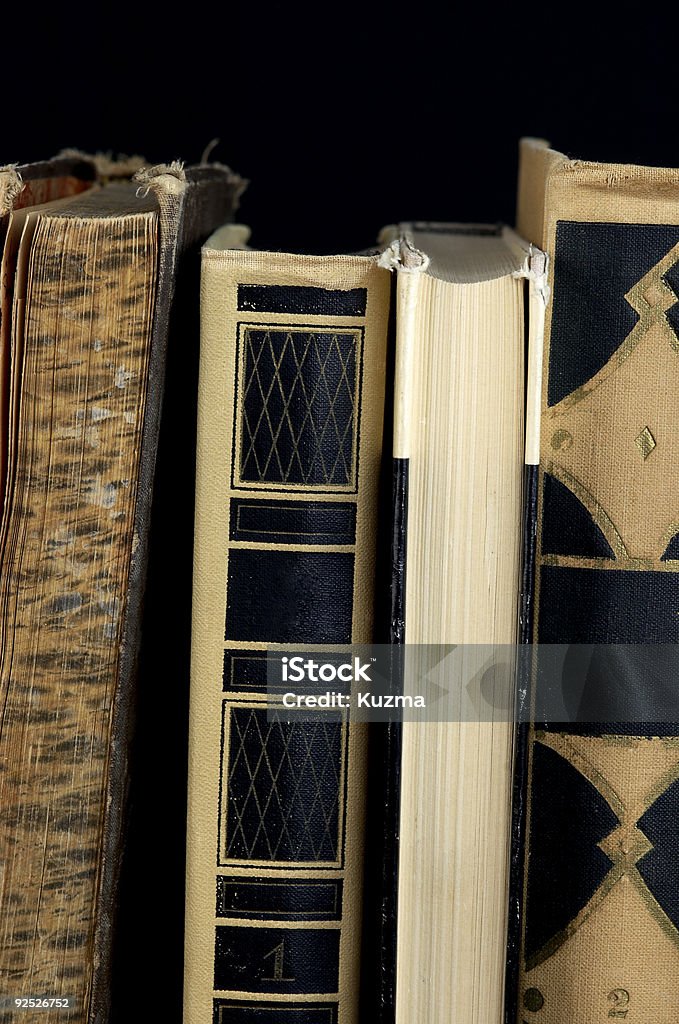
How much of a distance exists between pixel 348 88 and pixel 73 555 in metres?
0.54

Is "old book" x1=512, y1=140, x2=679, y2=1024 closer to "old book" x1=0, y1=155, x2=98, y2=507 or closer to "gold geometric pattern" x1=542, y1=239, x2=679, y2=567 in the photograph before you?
"gold geometric pattern" x1=542, y1=239, x2=679, y2=567

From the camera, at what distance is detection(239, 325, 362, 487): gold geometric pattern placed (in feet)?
1.89

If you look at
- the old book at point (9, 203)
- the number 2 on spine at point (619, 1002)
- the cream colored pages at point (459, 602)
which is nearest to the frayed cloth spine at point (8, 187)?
the old book at point (9, 203)

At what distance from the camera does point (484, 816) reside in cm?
60

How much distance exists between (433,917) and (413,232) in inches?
19.4

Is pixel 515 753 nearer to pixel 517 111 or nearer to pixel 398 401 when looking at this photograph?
pixel 398 401

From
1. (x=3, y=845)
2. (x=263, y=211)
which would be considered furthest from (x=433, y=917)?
(x=263, y=211)

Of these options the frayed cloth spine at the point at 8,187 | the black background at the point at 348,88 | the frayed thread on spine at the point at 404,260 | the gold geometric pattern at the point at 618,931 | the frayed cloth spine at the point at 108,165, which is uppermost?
the black background at the point at 348,88

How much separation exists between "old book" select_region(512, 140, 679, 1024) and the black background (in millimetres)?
337

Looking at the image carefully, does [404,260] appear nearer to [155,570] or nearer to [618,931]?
[155,570]

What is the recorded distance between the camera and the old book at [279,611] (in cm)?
58

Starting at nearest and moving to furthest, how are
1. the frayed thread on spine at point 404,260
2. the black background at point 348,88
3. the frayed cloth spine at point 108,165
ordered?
the frayed thread on spine at point 404,260 → the frayed cloth spine at point 108,165 → the black background at point 348,88

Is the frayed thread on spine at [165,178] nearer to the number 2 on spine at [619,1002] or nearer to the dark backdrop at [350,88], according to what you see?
the dark backdrop at [350,88]

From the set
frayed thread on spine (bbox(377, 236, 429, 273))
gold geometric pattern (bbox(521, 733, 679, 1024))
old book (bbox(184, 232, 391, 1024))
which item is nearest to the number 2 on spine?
gold geometric pattern (bbox(521, 733, 679, 1024))
